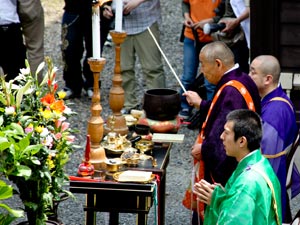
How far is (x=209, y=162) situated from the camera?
6.62 meters

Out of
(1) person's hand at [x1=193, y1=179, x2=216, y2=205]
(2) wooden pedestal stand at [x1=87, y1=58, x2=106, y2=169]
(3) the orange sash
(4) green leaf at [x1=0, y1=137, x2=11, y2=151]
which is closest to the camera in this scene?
(4) green leaf at [x1=0, y1=137, x2=11, y2=151]

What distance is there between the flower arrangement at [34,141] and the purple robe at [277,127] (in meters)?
1.92

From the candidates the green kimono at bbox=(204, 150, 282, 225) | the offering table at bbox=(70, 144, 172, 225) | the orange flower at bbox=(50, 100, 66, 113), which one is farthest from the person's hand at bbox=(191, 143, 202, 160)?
the orange flower at bbox=(50, 100, 66, 113)

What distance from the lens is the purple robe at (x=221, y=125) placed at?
652cm

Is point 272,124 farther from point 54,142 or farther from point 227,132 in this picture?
point 54,142

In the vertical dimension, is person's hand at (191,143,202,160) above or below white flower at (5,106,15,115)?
below

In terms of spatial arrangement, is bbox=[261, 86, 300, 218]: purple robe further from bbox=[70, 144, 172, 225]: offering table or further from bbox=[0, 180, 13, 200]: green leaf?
bbox=[0, 180, 13, 200]: green leaf

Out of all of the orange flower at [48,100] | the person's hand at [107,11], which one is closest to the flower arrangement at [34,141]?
the orange flower at [48,100]

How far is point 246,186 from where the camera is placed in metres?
5.27

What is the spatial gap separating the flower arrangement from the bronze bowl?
60.1 inches

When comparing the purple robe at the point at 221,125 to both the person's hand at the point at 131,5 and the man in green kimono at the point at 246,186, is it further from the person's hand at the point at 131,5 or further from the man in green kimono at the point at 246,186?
the person's hand at the point at 131,5

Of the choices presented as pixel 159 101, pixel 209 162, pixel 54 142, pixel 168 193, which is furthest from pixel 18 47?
pixel 54 142

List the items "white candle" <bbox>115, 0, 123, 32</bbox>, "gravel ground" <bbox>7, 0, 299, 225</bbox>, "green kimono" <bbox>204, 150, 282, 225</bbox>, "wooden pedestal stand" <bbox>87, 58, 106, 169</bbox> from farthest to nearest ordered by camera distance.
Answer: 1. "gravel ground" <bbox>7, 0, 299, 225</bbox>
2. "white candle" <bbox>115, 0, 123, 32</bbox>
3. "wooden pedestal stand" <bbox>87, 58, 106, 169</bbox>
4. "green kimono" <bbox>204, 150, 282, 225</bbox>

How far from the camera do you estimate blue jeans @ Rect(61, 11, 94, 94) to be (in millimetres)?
10704
